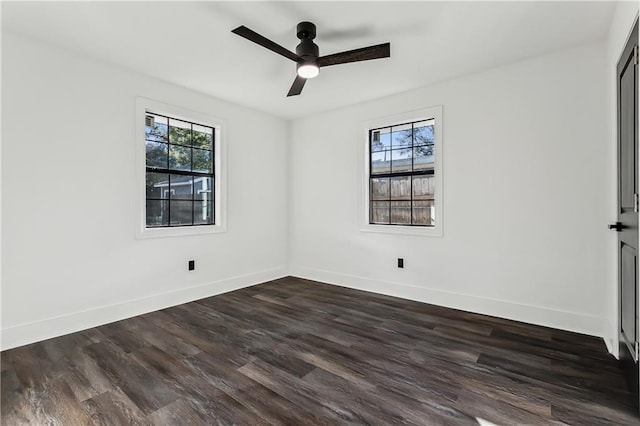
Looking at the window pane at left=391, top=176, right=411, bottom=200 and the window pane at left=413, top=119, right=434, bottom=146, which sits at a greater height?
the window pane at left=413, top=119, right=434, bottom=146

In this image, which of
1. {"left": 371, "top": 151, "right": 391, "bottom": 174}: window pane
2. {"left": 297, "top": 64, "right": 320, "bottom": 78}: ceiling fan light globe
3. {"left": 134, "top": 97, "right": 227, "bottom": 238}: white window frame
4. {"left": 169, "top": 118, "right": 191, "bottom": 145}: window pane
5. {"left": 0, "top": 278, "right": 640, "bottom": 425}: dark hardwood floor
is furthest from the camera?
{"left": 371, "top": 151, "right": 391, "bottom": 174}: window pane

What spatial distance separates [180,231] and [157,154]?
2.96ft

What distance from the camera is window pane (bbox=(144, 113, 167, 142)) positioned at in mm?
3492

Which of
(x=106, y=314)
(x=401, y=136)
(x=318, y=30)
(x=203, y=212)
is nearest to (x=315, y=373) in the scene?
(x=106, y=314)

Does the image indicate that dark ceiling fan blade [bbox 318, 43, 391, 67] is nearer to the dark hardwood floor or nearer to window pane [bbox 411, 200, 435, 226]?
window pane [bbox 411, 200, 435, 226]

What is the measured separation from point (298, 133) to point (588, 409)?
4.32 metres

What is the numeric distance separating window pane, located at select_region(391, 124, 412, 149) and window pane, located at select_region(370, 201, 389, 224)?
0.75 metres

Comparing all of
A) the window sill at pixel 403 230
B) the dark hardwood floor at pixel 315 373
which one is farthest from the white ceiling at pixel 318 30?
the dark hardwood floor at pixel 315 373

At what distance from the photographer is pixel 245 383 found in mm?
Answer: 1993

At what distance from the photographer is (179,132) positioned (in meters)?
3.79

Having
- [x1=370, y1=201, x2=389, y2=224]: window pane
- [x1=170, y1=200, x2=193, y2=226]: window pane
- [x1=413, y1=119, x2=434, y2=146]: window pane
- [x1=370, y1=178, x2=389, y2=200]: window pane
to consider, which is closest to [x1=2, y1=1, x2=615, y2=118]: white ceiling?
[x1=413, y1=119, x2=434, y2=146]: window pane

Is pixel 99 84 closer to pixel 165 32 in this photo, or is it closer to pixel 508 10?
pixel 165 32

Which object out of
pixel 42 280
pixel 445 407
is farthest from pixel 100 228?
pixel 445 407

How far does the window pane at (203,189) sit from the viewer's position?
399 centimetres
